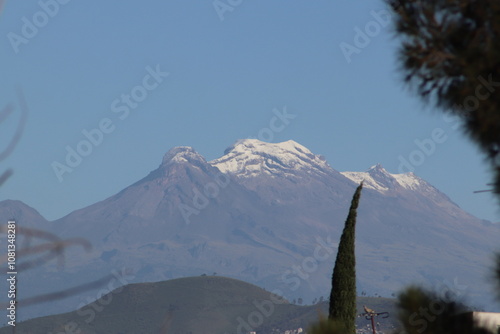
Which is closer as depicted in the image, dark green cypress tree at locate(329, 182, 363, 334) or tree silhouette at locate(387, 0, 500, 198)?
tree silhouette at locate(387, 0, 500, 198)

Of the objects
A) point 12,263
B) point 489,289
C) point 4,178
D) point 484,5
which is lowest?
point 489,289

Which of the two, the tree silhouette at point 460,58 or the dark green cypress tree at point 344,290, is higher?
the tree silhouette at point 460,58

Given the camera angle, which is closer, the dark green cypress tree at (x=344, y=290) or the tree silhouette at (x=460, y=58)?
the tree silhouette at (x=460, y=58)

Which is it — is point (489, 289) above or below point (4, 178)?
below

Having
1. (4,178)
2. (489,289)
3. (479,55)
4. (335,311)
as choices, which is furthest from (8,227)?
(335,311)

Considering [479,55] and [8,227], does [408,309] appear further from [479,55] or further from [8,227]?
[8,227]

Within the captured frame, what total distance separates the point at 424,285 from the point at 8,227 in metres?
5.22

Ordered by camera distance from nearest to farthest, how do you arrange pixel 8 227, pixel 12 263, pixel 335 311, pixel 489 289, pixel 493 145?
pixel 8 227 < pixel 12 263 < pixel 489 289 < pixel 493 145 < pixel 335 311

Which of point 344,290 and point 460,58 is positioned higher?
point 460,58

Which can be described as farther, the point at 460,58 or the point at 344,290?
the point at 344,290

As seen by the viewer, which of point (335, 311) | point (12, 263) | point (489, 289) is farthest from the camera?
point (335, 311)

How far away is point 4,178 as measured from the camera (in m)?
4.07

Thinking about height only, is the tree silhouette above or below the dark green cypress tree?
above

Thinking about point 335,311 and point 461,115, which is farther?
point 335,311
